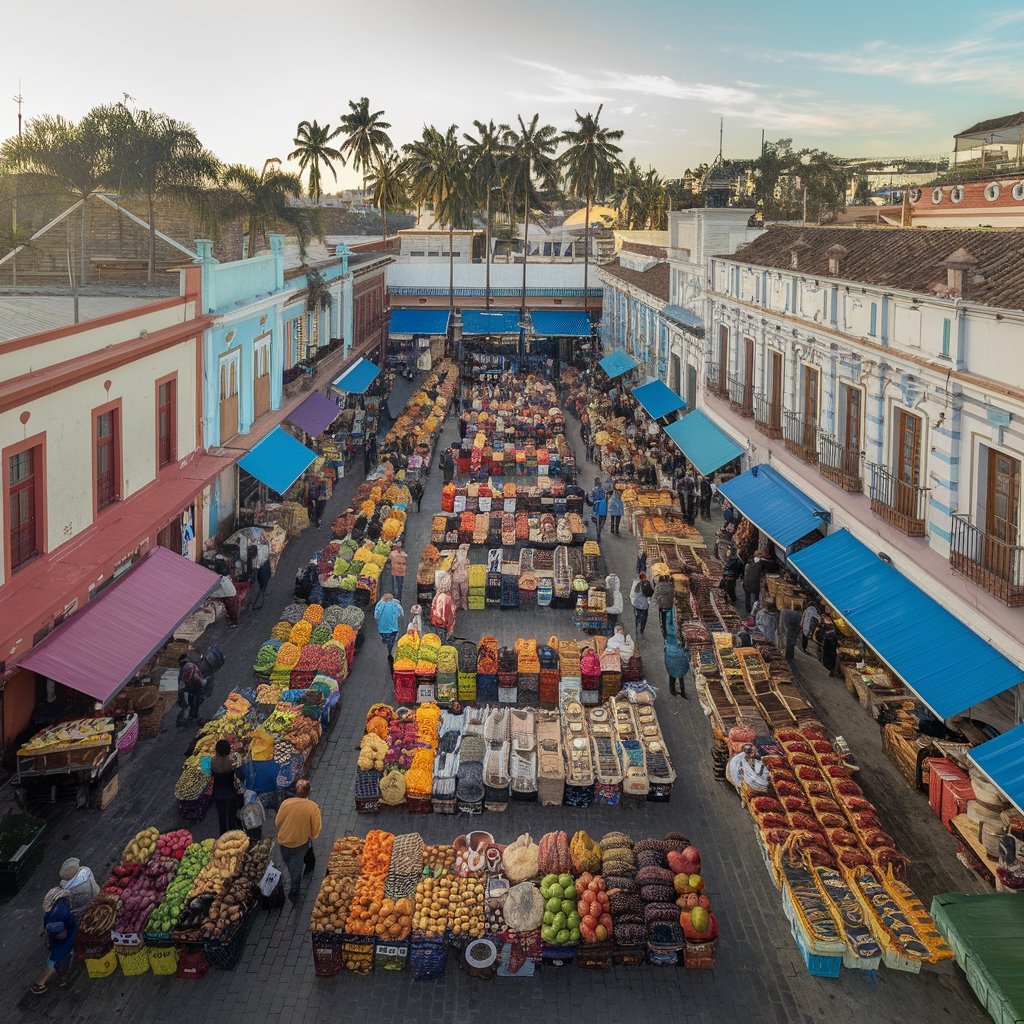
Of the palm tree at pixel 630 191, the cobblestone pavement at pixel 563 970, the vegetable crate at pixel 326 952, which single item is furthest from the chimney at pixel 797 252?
the palm tree at pixel 630 191

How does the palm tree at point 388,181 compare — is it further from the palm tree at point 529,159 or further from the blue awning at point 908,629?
the blue awning at point 908,629

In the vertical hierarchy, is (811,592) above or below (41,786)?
above

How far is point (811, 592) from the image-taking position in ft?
69.8

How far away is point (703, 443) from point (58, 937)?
22307mm

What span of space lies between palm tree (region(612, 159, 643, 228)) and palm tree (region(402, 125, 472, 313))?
19527mm

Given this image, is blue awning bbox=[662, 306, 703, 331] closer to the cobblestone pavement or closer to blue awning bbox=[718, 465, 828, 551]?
blue awning bbox=[718, 465, 828, 551]

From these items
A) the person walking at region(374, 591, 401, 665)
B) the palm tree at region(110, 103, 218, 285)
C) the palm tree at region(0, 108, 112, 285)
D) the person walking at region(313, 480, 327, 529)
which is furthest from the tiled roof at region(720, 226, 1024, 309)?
the palm tree at region(0, 108, 112, 285)

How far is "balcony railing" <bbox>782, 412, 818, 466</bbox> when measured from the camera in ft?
71.7

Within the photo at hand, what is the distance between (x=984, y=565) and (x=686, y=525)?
515 inches

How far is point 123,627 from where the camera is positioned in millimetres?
15398

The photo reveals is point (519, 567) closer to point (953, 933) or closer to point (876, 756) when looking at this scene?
point (876, 756)

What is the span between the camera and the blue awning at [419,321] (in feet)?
198

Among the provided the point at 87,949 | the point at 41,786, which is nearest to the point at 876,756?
the point at 87,949

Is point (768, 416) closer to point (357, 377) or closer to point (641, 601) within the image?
point (641, 601)
